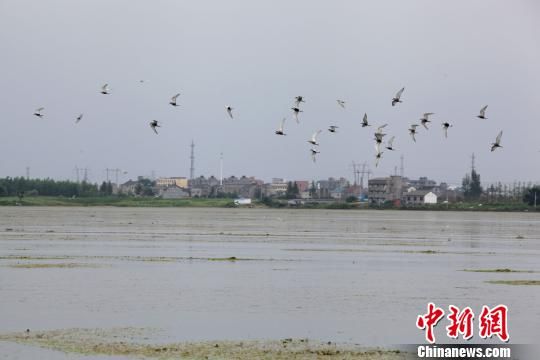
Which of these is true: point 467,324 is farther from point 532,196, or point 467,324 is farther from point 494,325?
point 532,196

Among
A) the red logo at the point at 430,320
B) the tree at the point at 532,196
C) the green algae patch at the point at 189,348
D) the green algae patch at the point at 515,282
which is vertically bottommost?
the green algae patch at the point at 189,348

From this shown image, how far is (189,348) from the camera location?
20.0m

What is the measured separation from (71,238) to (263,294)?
29730 millimetres

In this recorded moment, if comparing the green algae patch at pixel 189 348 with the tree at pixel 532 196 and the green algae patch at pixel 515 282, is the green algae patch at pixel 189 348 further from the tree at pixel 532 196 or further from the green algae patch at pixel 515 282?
the tree at pixel 532 196

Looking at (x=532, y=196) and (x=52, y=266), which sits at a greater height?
(x=532, y=196)

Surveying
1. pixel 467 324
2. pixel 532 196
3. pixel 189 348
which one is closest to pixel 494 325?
pixel 467 324

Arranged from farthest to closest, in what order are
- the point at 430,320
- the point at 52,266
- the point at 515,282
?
the point at 52,266
the point at 515,282
the point at 430,320

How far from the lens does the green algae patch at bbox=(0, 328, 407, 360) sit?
19.4 metres

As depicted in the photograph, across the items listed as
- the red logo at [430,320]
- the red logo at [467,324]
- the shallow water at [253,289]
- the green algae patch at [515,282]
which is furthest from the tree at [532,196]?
the red logo at [467,324]

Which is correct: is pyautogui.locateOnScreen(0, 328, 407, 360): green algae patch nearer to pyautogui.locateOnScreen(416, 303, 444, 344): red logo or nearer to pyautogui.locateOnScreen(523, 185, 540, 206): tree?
pyautogui.locateOnScreen(416, 303, 444, 344): red logo

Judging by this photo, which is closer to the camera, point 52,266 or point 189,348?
point 189,348

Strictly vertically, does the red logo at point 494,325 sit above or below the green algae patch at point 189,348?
above

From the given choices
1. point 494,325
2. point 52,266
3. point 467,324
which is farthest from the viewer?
point 52,266

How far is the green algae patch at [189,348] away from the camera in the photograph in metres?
19.4
